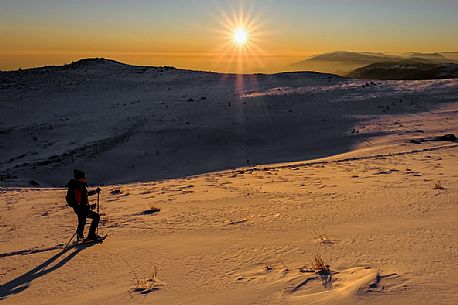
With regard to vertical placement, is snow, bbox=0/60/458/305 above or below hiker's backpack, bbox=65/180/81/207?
below

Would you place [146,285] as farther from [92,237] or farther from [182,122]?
[182,122]

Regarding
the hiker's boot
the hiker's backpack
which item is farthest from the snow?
the hiker's backpack

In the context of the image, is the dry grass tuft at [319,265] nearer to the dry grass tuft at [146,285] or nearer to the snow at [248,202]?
the snow at [248,202]

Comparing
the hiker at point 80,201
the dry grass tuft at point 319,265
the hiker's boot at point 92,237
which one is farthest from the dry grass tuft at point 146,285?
the hiker at point 80,201

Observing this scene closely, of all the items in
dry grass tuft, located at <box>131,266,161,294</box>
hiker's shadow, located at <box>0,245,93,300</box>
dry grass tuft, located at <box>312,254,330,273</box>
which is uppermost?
dry grass tuft, located at <box>312,254,330,273</box>

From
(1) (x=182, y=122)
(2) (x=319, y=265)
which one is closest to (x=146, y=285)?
(2) (x=319, y=265)

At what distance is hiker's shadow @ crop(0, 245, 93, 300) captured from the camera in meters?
5.77

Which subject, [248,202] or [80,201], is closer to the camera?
[80,201]

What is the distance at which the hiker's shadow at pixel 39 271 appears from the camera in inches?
227

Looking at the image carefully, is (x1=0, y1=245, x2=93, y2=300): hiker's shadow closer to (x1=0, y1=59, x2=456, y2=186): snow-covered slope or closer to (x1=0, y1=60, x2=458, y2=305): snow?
(x1=0, y1=60, x2=458, y2=305): snow

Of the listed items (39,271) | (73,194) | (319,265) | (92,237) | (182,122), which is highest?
(182,122)

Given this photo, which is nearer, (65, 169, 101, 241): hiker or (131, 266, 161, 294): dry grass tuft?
(131, 266, 161, 294): dry grass tuft

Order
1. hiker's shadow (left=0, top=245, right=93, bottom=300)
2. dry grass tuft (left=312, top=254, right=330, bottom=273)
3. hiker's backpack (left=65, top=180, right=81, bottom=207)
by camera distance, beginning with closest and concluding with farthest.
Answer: dry grass tuft (left=312, top=254, right=330, bottom=273), hiker's shadow (left=0, top=245, right=93, bottom=300), hiker's backpack (left=65, top=180, right=81, bottom=207)

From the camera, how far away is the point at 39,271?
6387mm
